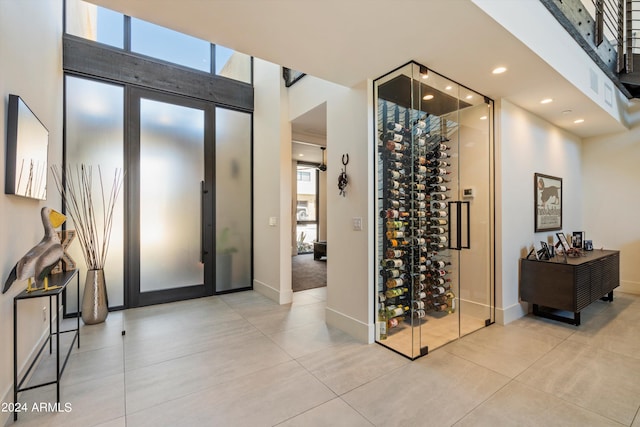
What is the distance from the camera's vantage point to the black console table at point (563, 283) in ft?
10.3

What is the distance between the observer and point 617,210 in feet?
15.3

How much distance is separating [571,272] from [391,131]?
2526mm

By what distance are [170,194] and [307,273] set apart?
3.16 m

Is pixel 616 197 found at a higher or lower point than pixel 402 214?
higher

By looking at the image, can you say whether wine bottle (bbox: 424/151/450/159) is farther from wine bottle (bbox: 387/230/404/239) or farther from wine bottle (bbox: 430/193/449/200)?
wine bottle (bbox: 387/230/404/239)

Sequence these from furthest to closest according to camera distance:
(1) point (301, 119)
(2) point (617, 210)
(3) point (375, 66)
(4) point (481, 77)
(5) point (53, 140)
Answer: (2) point (617, 210)
(1) point (301, 119)
(5) point (53, 140)
(4) point (481, 77)
(3) point (375, 66)

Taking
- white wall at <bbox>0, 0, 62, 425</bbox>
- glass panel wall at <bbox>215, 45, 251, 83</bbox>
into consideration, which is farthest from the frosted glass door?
white wall at <bbox>0, 0, 62, 425</bbox>

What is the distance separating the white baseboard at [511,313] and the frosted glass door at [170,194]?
396cm

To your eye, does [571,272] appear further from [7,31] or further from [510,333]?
[7,31]

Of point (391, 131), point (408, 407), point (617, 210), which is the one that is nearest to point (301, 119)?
point (391, 131)

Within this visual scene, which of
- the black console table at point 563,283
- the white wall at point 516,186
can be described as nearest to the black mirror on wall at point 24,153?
the white wall at point 516,186

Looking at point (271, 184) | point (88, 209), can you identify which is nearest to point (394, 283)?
point (271, 184)

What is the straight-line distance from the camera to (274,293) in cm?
417

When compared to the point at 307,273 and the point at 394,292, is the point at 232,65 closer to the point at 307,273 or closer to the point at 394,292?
the point at 307,273
